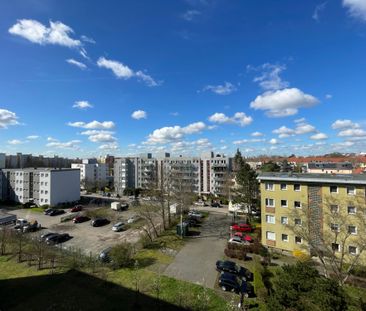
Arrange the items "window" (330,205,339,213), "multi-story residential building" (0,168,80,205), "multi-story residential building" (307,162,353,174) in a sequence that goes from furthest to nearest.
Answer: "multi-story residential building" (307,162,353,174) → "multi-story residential building" (0,168,80,205) → "window" (330,205,339,213)

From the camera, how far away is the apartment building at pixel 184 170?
78.2 metres

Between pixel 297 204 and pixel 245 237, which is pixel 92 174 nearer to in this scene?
pixel 245 237

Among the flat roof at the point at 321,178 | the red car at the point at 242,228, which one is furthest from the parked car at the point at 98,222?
the flat roof at the point at 321,178

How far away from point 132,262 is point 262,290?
1458 cm

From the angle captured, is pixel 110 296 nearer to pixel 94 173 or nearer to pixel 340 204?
pixel 340 204

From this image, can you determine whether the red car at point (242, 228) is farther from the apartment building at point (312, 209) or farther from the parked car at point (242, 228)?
the apartment building at point (312, 209)

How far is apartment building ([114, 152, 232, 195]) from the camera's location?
78.2 metres

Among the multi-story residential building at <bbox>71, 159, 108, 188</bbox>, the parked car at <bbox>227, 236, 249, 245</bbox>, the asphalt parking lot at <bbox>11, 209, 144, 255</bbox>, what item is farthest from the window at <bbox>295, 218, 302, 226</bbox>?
the multi-story residential building at <bbox>71, 159, 108, 188</bbox>

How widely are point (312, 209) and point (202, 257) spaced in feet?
49.4

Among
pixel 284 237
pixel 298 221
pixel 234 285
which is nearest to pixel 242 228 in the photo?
pixel 284 237

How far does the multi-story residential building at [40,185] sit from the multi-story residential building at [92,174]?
24.4m

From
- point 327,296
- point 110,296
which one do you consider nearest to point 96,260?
point 110,296

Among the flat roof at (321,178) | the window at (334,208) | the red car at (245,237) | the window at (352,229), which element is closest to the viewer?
the flat roof at (321,178)

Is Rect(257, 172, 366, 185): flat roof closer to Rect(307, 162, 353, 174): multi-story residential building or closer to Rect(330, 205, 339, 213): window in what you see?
Rect(330, 205, 339, 213): window
